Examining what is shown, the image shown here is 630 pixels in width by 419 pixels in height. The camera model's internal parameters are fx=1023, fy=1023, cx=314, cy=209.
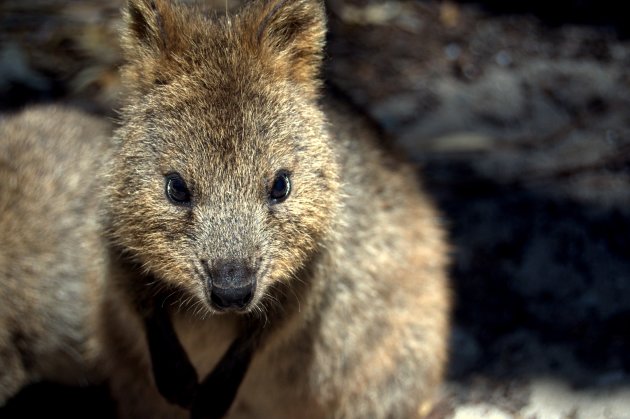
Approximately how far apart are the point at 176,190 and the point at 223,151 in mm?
193

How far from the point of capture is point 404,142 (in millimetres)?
5727

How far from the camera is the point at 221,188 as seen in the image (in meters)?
3.13

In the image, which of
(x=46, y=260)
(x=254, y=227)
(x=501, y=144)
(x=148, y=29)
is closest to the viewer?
(x=254, y=227)

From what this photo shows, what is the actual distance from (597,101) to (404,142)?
1154mm

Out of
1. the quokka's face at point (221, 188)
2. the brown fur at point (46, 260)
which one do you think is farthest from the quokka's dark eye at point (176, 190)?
the brown fur at point (46, 260)

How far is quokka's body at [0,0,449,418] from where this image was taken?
10.3ft

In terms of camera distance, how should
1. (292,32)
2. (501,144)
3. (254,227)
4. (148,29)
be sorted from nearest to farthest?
1. (254,227)
2. (148,29)
3. (292,32)
4. (501,144)

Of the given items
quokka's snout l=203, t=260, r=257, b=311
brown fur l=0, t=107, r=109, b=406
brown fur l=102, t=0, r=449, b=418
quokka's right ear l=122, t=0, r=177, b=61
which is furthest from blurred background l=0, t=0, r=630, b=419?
quokka's snout l=203, t=260, r=257, b=311

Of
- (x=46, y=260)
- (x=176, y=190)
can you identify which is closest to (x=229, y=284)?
(x=176, y=190)

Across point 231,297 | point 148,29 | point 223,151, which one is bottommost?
point 231,297

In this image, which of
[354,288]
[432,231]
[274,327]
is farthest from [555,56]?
[274,327]

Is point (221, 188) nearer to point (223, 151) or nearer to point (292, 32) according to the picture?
point (223, 151)

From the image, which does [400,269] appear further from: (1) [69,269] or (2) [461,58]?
(2) [461,58]

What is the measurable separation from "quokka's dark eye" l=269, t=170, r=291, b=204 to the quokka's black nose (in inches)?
10.3
